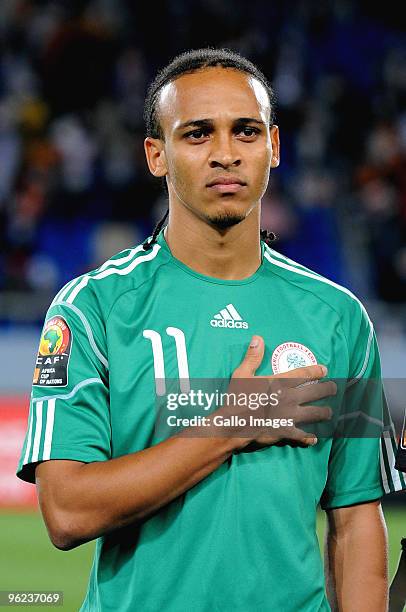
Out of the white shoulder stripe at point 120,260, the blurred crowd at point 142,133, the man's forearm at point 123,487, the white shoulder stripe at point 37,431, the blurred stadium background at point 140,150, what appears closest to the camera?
the man's forearm at point 123,487

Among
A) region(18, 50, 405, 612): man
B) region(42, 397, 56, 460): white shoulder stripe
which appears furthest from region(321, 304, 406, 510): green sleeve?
region(42, 397, 56, 460): white shoulder stripe

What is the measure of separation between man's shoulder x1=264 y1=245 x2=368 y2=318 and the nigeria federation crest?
0.62 ft

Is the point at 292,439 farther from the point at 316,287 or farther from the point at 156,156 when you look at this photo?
the point at 156,156

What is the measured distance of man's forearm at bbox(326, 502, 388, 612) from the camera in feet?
8.65

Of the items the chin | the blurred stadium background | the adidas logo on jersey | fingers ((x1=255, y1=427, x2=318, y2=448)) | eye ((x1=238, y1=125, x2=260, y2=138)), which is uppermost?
the blurred stadium background

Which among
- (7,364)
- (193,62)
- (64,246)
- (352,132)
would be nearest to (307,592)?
(193,62)

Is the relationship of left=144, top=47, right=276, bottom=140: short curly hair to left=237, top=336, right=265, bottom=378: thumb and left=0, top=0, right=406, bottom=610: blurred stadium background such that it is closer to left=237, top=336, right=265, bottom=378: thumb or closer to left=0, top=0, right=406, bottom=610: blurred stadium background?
left=237, top=336, right=265, bottom=378: thumb

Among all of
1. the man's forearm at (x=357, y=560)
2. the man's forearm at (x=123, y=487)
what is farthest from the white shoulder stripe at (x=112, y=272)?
the man's forearm at (x=357, y=560)

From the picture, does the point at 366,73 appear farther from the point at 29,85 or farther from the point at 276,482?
the point at 276,482

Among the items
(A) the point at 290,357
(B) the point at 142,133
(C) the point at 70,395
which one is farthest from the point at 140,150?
(C) the point at 70,395

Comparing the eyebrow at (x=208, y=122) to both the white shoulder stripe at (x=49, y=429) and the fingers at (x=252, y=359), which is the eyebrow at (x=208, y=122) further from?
the white shoulder stripe at (x=49, y=429)

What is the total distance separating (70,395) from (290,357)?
1.72 ft

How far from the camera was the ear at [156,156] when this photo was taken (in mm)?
2832

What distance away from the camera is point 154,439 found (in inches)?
98.8
